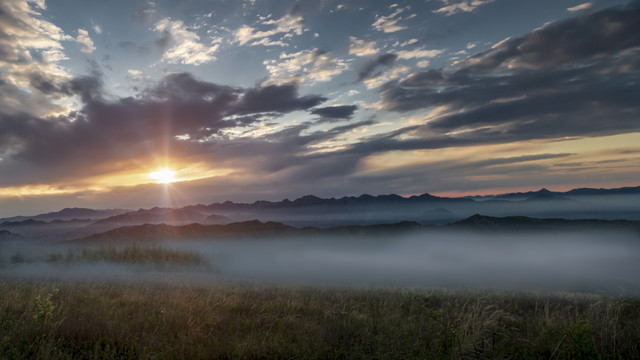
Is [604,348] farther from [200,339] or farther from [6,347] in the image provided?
[6,347]

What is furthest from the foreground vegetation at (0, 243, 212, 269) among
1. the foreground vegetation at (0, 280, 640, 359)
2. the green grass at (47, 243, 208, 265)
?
the foreground vegetation at (0, 280, 640, 359)

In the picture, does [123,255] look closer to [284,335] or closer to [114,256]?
[114,256]

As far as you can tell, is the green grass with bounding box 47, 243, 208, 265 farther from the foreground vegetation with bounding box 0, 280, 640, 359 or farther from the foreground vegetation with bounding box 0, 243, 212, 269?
the foreground vegetation with bounding box 0, 280, 640, 359

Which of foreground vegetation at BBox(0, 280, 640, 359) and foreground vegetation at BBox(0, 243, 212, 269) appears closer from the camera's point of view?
foreground vegetation at BBox(0, 280, 640, 359)

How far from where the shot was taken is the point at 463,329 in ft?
35.3

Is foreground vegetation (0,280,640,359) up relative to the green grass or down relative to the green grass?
up

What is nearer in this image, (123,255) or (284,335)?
(284,335)

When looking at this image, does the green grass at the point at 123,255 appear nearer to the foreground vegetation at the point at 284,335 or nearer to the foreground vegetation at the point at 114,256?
the foreground vegetation at the point at 114,256

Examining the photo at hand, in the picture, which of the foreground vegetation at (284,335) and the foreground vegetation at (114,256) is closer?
the foreground vegetation at (284,335)

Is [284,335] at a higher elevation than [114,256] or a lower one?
higher

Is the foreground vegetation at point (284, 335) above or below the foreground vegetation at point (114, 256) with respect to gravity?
above

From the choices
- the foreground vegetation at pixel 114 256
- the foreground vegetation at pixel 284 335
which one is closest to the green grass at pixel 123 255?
the foreground vegetation at pixel 114 256

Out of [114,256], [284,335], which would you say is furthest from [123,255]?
[284,335]

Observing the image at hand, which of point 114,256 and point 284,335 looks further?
point 114,256
